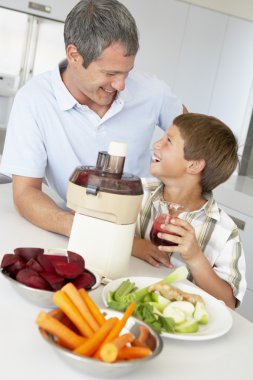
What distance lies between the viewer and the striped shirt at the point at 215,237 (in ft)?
4.92

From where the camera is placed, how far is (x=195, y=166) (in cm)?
168

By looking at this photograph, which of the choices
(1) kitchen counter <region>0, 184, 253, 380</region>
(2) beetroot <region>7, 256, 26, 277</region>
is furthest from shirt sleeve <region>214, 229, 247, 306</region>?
(2) beetroot <region>7, 256, 26, 277</region>

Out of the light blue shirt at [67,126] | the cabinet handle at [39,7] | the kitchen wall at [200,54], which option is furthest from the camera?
the kitchen wall at [200,54]

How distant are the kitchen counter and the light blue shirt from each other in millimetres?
672

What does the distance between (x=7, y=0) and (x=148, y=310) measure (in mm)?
3452

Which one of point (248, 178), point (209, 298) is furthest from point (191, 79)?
point (209, 298)

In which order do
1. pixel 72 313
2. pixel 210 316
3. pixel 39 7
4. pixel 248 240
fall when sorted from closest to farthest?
1. pixel 72 313
2. pixel 210 316
3. pixel 248 240
4. pixel 39 7

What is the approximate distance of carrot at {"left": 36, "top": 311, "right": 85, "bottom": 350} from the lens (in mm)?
839

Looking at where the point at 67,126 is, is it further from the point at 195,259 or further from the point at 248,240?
the point at 248,240

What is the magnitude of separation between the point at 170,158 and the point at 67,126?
1.23 ft

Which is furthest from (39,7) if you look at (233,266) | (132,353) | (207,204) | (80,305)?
(132,353)

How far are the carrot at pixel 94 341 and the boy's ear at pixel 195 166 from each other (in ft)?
2.93

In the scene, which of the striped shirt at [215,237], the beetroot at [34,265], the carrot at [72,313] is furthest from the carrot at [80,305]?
the striped shirt at [215,237]

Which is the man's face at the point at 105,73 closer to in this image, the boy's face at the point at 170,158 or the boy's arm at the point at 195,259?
the boy's face at the point at 170,158
